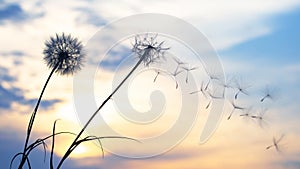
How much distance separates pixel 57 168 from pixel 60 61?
2704mm

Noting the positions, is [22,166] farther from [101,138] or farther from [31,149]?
[101,138]

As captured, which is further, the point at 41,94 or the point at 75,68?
the point at 75,68

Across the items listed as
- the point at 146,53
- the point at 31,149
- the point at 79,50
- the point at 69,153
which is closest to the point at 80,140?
the point at 69,153

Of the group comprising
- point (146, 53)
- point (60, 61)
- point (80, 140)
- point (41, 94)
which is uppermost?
point (60, 61)

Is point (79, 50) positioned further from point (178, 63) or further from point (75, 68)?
point (178, 63)

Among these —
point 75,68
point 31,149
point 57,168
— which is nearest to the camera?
point 57,168

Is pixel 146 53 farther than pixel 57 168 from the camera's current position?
Yes

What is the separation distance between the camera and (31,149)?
23.7 feet

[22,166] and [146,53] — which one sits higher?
[146,53]

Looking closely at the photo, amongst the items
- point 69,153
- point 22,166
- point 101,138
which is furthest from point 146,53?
point 22,166

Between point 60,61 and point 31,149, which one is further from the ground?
point 60,61

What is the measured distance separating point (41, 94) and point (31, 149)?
0.93 metres

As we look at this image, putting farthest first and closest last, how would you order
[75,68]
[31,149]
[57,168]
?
[75,68] < [31,149] < [57,168]

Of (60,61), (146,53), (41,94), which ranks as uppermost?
(60,61)
